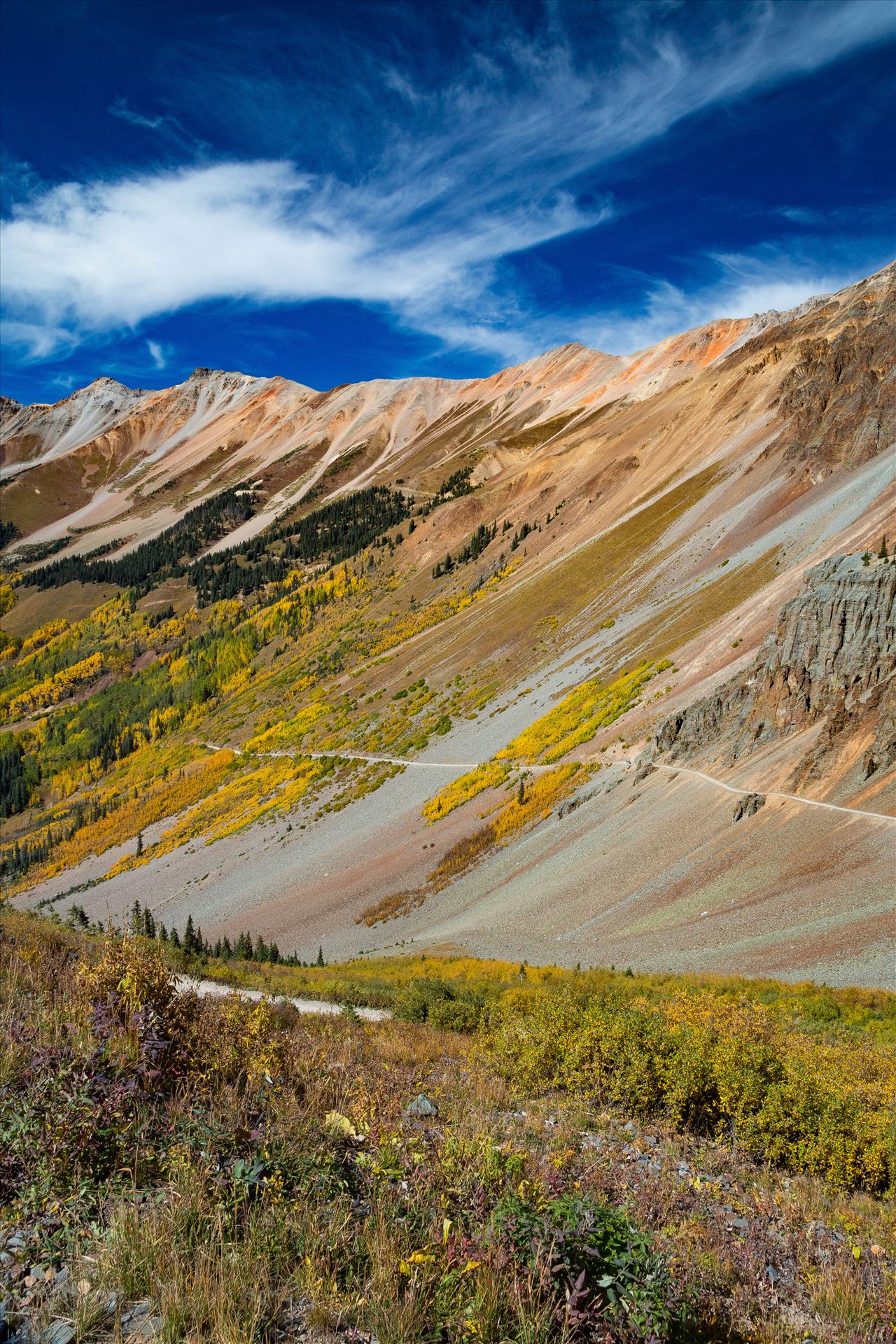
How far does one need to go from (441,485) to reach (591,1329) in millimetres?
161752

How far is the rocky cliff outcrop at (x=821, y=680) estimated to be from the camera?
75.0ft

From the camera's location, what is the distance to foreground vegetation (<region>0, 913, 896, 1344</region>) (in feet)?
10.0

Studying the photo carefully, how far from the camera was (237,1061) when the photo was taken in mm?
5371

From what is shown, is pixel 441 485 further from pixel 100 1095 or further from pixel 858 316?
pixel 100 1095

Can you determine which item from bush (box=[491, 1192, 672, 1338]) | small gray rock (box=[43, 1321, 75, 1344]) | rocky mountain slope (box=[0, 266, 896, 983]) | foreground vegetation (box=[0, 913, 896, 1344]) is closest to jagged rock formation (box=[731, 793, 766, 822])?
rocky mountain slope (box=[0, 266, 896, 983])

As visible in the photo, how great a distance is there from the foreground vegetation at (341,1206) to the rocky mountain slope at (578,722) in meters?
12.3

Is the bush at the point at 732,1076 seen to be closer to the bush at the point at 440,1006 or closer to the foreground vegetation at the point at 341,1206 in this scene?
the foreground vegetation at the point at 341,1206

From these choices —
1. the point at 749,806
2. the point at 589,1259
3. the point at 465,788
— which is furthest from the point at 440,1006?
the point at 465,788

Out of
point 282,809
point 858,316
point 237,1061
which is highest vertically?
point 858,316

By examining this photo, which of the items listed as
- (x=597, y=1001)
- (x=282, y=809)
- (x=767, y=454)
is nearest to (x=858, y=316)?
(x=767, y=454)

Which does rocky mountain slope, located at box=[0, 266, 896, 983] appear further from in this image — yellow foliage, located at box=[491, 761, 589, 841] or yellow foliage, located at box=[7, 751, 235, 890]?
yellow foliage, located at box=[7, 751, 235, 890]

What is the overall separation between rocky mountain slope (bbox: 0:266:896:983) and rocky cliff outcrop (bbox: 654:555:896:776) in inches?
4.3

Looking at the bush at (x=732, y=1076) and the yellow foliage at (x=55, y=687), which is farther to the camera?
the yellow foliage at (x=55, y=687)

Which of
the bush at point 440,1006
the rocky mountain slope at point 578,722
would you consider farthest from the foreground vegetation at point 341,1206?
the rocky mountain slope at point 578,722
